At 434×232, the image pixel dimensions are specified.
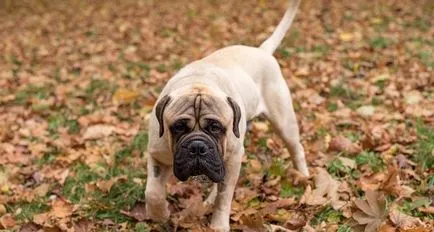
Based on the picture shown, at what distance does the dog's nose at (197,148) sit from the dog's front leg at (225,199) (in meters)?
0.45

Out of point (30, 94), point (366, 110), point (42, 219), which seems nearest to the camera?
point (42, 219)

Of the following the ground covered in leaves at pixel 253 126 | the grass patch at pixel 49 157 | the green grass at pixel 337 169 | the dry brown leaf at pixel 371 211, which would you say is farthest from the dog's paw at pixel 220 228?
the grass patch at pixel 49 157

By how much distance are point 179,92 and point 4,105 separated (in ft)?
14.8

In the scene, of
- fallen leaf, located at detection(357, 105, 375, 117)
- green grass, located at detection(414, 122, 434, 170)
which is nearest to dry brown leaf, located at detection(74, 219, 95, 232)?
green grass, located at detection(414, 122, 434, 170)

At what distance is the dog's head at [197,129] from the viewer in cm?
355

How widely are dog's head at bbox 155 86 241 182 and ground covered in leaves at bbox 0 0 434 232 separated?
1.73ft

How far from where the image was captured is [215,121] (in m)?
3.64

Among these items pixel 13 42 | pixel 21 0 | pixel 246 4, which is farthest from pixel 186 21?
pixel 21 0

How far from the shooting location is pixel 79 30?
12.8 metres

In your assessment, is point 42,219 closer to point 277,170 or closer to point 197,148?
point 197,148

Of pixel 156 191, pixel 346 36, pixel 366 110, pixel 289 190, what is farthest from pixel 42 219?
pixel 346 36

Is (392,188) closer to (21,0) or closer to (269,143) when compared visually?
(269,143)

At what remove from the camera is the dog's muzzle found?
353 centimetres

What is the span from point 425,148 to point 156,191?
2.16m
